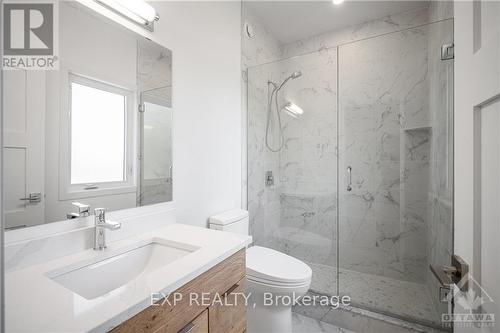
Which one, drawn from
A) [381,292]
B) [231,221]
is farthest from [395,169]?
[231,221]

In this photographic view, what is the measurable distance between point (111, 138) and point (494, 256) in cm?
138

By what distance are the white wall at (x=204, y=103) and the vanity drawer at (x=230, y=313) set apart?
61 cm

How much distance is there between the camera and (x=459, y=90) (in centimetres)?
69

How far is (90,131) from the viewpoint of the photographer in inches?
41.6

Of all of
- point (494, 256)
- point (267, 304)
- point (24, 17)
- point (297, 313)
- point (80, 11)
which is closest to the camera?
point (494, 256)

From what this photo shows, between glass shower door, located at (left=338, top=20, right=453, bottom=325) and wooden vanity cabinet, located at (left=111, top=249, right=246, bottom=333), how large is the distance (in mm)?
1380

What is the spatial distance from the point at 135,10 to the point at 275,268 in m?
1.58

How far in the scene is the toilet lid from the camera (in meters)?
1.42

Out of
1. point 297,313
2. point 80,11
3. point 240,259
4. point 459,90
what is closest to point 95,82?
point 80,11

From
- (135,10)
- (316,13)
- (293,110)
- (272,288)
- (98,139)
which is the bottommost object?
(272,288)

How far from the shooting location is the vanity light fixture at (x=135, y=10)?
1.08 m

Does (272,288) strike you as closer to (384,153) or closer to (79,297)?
(79,297)

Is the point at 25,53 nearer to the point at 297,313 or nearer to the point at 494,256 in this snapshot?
the point at 494,256

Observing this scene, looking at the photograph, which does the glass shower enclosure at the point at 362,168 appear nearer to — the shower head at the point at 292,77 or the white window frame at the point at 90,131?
the shower head at the point at 292,77
